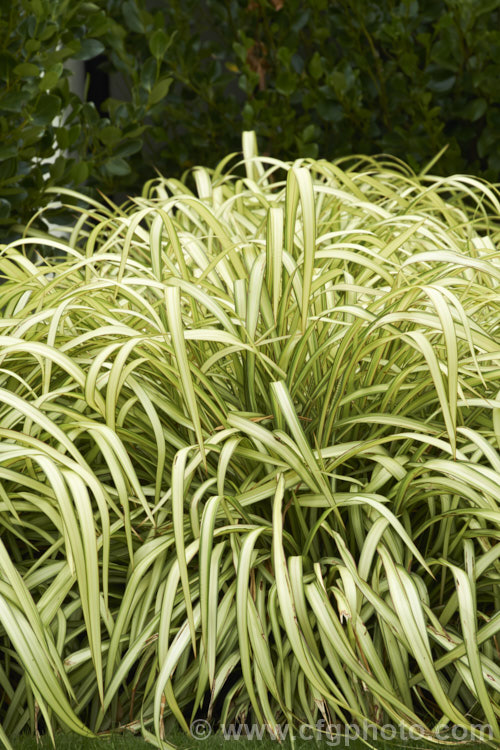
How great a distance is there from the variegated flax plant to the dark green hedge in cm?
115

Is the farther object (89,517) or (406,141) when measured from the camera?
(406,141)

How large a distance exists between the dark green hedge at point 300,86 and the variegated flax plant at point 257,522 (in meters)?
1.15

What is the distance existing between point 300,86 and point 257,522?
2.24 meters

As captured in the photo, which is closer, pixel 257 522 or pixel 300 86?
pixel 257 522

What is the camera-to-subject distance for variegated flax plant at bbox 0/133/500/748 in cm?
102

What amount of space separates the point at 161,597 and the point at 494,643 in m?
0.52

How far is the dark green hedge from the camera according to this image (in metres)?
2.43

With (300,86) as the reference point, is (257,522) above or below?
below

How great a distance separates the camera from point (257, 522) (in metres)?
1.21

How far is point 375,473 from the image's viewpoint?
4.00 feet

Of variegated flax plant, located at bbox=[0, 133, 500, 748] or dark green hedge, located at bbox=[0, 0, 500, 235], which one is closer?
variegated flax plant, located at bbox=[0, 133, 500, 748]

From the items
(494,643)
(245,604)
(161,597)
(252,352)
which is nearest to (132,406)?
(252,352)

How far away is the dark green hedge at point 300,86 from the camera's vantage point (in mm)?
2430

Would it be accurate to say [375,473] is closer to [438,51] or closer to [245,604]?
[245,604]
